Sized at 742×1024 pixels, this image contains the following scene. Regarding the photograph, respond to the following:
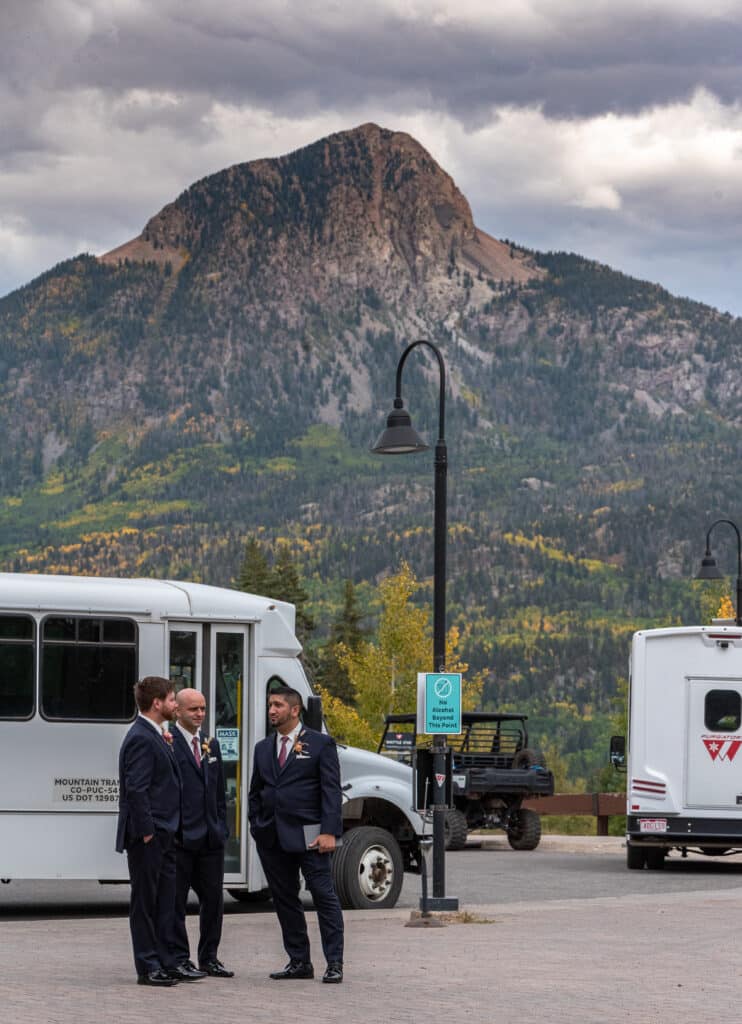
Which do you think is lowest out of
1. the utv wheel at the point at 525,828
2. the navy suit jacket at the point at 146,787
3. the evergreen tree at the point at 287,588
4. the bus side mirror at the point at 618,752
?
the utv wheel at the point at 525,828

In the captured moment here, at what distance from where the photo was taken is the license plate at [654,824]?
2544 centimetres

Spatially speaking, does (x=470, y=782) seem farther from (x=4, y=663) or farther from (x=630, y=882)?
(x=4, y=663)

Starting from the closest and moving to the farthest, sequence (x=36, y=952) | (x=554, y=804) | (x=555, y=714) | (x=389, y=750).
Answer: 1. (x=36, y=952)
2. (x=389, y=750)
3. (x=554, y=804)
4. (x=555, y=714)

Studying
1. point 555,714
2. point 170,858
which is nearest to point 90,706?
point 170,858

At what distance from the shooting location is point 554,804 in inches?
1480

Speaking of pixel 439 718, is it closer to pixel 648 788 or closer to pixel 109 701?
pixel 109 701

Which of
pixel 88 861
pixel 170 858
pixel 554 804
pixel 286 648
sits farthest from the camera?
pixel 554 804

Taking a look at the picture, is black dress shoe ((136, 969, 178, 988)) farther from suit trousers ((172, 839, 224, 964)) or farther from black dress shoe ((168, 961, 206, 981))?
suit trousers ((172, 839, 224, 964))

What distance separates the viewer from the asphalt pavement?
11.2 metres

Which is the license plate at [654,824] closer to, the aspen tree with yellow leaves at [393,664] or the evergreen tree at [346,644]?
the aspen tree with yellow leaves at [393,664]

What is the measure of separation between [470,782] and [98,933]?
1597cm

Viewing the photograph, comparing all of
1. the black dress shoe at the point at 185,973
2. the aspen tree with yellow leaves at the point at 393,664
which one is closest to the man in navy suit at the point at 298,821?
the black dress shoe at the point at 185,973

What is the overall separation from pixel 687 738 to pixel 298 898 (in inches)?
536

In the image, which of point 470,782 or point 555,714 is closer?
point 470,782
